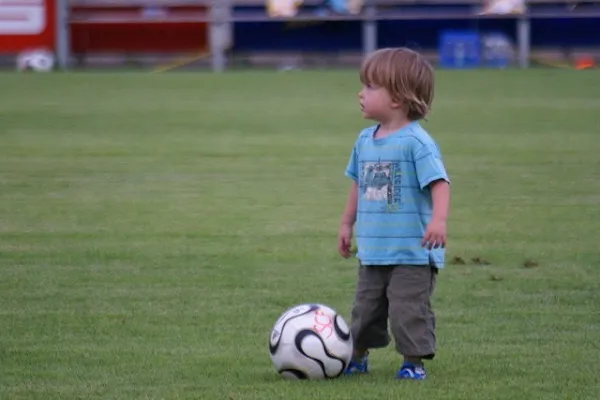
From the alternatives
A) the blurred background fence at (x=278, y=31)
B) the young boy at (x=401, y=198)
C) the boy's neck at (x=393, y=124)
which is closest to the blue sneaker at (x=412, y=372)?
the young boy at (x=401, y=198)

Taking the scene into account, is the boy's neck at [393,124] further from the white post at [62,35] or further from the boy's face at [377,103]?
the white post at [62,35]

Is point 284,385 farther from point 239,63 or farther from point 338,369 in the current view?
point 239,63

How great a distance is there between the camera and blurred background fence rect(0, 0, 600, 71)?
94.2 feet

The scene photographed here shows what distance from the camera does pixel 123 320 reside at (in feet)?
23.6

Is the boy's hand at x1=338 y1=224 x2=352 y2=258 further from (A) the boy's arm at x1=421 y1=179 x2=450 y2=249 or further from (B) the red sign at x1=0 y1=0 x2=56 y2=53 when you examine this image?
(B) the red sign at x1=0 y1=0 x2=56 y2=53

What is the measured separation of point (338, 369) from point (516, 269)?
304 centimetres

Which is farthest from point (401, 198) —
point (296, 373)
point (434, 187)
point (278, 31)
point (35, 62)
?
point (278, 31)

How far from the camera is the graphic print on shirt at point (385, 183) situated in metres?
5.79

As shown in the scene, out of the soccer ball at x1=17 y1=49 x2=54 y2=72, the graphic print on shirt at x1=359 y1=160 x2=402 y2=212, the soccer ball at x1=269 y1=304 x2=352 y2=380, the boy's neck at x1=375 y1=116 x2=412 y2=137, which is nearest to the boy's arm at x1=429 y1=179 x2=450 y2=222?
the graphic print on shirt at x1=359 y1=160 x2=402 y2=212

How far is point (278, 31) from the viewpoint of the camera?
29703 mm

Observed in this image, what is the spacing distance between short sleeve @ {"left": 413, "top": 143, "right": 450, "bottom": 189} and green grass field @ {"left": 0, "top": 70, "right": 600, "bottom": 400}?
79 centimetres

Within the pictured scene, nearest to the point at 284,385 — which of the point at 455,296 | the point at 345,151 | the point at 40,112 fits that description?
the point at 455,296

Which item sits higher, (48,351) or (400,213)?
(400,213)

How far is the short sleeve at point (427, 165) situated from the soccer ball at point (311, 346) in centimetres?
67
